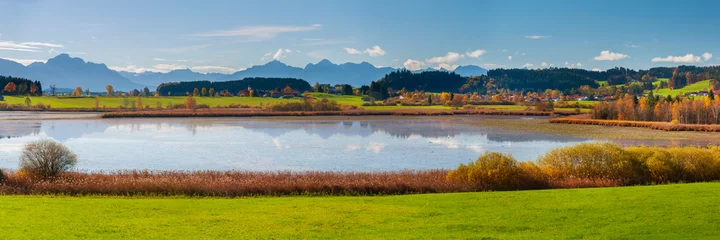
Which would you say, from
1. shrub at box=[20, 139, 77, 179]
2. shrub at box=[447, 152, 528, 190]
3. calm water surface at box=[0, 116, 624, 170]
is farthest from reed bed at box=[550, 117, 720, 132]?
shrub at box=[20, 139, 77, 179]

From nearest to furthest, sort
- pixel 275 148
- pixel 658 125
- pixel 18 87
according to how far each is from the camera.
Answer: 1. pixel 275 148
2. pixel 658 125
3. pixel 18 87

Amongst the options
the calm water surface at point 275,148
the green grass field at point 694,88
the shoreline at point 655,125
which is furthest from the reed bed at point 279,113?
the green grass field at point 694,88

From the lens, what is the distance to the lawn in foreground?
12062 millimetres

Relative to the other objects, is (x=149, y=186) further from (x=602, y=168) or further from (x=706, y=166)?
(x=706, y=166)

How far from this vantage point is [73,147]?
4003 cm

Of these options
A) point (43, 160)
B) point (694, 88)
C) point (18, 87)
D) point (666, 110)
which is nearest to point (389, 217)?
point (43, 160)

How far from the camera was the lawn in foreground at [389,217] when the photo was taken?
12.1 meters

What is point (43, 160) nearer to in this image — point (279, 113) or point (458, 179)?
point (458, 179)

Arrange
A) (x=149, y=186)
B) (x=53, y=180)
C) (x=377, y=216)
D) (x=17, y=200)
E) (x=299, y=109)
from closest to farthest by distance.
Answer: (x=377, y=216), (x=17, y=200), (x=149, y=186), (x=53, y=180), (x=299, y=109)

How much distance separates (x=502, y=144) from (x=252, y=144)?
18.1 meters

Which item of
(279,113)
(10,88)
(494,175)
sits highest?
(10,88)

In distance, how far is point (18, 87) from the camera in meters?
154

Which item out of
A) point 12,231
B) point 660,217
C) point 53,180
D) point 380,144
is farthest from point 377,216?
point 380,144

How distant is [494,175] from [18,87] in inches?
6415
